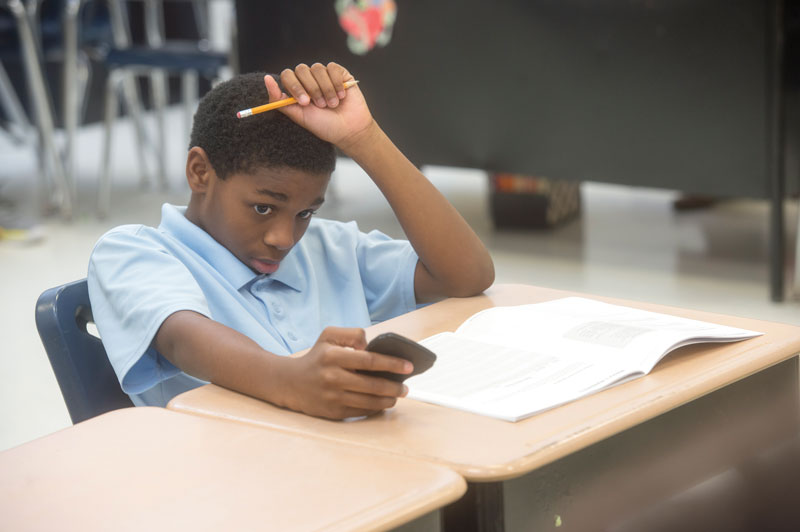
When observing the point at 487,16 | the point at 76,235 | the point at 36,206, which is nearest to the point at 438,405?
the point at 487,16

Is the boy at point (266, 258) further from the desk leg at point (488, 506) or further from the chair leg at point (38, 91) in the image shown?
the chair leg at point (38, 91)

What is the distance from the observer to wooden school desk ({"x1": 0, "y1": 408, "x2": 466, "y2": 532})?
2.41ft

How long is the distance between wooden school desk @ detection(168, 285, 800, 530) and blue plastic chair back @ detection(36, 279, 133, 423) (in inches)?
10.3

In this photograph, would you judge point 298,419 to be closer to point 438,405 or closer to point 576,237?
point 438,405

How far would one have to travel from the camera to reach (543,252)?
3.51m

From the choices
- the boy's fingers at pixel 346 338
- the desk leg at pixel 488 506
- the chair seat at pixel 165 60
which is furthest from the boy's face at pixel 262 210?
the chair seat at pixel 165 60

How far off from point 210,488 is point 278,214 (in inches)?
21.3

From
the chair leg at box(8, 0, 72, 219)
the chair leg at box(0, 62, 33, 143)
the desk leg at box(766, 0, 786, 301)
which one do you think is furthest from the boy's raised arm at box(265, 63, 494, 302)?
the chair leg at box(0, 62, 33, 143)

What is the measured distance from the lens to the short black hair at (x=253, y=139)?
49.5 inches

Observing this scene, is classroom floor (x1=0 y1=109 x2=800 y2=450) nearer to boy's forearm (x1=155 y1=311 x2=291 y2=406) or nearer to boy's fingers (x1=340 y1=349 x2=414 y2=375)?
boy's forearm (x1=155 y1=311 x2=291 y2=406)

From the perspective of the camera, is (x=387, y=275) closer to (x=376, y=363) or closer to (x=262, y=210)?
(x=262, y=210)

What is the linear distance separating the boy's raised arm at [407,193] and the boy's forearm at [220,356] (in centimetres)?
32

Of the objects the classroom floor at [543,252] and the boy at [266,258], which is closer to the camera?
the boy at [266,258]

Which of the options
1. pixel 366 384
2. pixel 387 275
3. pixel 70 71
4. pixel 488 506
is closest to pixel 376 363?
pixel 366 384
